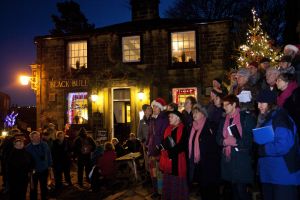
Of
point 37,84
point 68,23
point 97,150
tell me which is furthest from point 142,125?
point 68,23

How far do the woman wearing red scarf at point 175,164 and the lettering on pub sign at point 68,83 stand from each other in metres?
13.1

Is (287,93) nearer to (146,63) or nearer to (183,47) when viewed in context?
(183,47)

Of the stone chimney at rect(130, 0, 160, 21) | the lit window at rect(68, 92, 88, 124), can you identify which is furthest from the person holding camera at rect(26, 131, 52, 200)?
the stone chimney at rect(130, 0, 160, 21)

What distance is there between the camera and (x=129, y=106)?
1873 centimetres

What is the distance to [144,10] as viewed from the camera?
67.6ft

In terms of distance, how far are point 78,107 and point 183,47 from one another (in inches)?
258

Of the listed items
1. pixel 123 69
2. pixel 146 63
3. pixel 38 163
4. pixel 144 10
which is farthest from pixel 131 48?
pixel 38 163

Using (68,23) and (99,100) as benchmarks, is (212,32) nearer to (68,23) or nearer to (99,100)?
(99,100)

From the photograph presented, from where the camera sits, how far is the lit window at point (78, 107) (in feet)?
62.8

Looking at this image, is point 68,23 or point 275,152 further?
point 68,23

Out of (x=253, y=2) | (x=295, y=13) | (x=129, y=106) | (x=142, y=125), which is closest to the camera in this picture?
(x=142, y=125)

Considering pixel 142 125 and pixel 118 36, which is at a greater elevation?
pixel 118 36

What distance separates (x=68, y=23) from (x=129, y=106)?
26.9m

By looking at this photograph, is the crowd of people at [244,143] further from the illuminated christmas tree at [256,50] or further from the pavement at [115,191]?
the illuminated christmas tree at [256,50]
